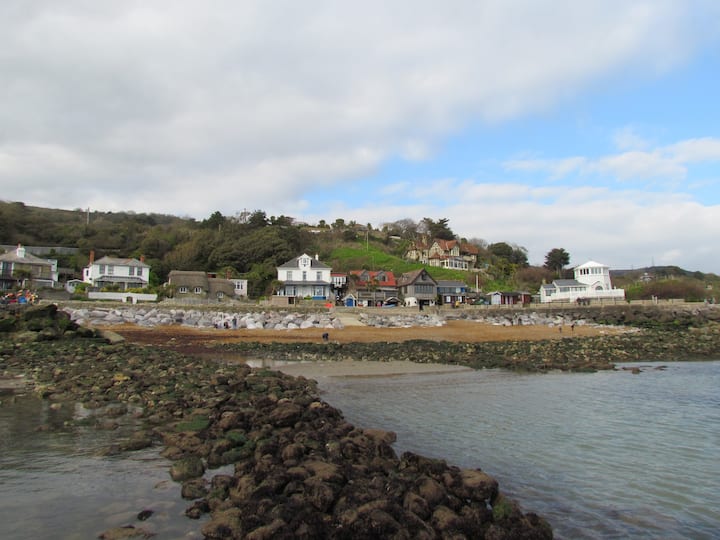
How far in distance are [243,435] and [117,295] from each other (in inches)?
1915

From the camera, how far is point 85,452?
7.99 meters

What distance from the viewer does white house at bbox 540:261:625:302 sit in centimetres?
6806

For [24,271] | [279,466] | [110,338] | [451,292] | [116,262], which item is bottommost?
[279,466]

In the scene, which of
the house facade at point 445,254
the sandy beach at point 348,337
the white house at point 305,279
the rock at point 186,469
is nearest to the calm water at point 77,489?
the rock at point 186,469

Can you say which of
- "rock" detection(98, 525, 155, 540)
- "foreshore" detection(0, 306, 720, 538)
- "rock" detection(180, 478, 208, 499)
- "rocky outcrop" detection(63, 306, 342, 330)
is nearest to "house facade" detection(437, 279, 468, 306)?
"rocky outcrop" detection(63, 306, 342, 330)

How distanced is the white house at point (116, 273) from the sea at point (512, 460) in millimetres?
52965

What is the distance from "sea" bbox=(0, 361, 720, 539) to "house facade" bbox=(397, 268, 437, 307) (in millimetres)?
52755

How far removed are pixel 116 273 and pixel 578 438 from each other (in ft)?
203

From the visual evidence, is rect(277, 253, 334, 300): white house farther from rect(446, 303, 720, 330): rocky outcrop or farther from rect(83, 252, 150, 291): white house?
rect(83, 252, 150, 291): white house

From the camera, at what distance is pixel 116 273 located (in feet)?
197

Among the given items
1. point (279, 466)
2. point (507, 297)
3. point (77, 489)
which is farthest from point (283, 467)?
point (507, 297)

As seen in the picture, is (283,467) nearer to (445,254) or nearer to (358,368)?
(358,368)

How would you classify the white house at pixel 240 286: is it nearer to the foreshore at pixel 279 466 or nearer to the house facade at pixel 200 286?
the house facade at pixel 200 286

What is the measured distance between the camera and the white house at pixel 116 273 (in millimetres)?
59062
